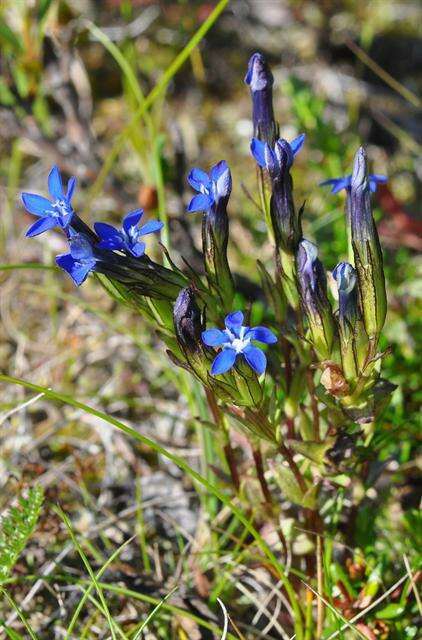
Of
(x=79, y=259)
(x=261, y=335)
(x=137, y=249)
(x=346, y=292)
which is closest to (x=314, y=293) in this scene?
(x=346, y=292)

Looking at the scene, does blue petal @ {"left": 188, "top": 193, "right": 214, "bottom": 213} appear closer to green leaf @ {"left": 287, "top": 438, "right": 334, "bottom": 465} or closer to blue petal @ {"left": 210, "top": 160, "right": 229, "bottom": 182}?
blue petal @ {"left": 210, "top": 160, "right": 229, "bottom": 182}

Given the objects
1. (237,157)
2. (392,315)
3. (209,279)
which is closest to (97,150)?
(237,157)

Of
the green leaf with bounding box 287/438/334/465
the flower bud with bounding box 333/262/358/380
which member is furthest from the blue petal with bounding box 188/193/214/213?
the green leaf with bounding box 287/438/334/465

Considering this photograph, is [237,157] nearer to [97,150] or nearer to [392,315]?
[97,150]

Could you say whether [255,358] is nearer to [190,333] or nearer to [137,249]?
[190,333]

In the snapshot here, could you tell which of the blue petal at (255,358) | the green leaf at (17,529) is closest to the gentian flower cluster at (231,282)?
the blue petal at (255,358)

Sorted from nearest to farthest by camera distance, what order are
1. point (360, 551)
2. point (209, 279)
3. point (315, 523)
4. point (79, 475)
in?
1. point (209, 279)
2. point (315, 523)
3. point (360, 551)
4. point (79, 475)
